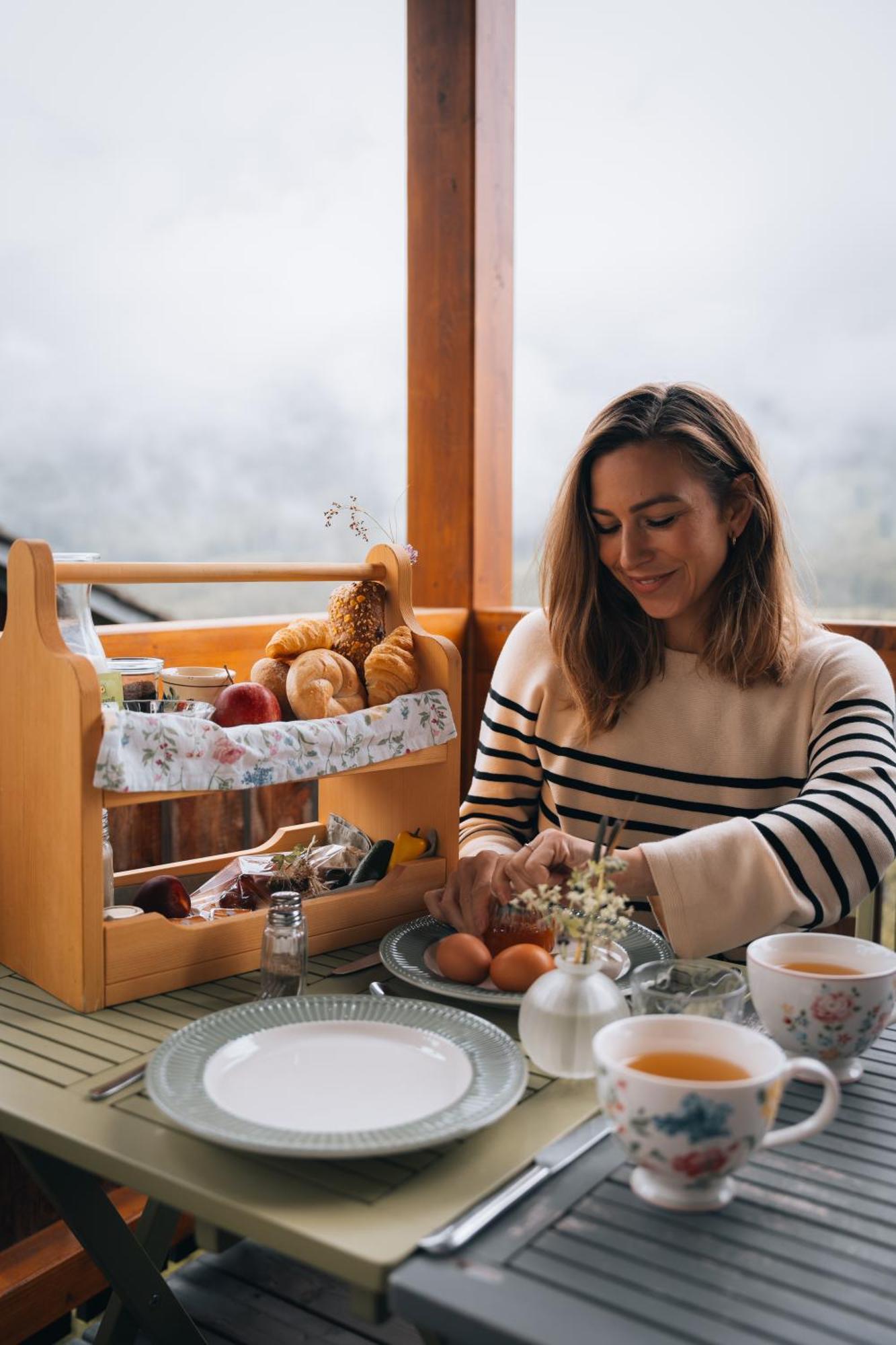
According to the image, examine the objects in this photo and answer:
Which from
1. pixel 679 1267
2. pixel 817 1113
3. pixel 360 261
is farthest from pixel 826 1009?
pixel 360 261

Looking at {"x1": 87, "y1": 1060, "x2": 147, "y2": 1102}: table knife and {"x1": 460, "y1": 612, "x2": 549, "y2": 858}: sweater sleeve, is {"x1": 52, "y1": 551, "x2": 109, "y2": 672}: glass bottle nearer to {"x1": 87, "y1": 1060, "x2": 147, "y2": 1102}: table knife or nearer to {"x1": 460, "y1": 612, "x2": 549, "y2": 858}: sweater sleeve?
{"x1": 87, "y1": 1060, "x2": 147, "y2": 1102}: table knife

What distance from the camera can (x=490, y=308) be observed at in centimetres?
263

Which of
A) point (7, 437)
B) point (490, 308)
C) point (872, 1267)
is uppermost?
point (490, 308)

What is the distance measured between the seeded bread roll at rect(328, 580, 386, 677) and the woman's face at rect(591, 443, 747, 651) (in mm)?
388

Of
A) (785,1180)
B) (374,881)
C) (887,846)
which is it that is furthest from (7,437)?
(785,1180)

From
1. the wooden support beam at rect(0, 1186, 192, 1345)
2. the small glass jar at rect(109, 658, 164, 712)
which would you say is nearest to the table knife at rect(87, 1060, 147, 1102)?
the small glass jar at rect(109, 658, 164, 712)

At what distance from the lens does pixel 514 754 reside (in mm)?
1895

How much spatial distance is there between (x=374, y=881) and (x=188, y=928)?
288 mm

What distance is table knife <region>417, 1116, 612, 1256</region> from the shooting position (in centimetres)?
77

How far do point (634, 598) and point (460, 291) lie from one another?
1.09m

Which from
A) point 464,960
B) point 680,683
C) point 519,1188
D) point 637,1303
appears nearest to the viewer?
point 637,1303

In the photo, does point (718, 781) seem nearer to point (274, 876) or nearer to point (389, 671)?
point (389, 671)

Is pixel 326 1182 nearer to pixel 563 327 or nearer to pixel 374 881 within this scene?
pixel 374 881

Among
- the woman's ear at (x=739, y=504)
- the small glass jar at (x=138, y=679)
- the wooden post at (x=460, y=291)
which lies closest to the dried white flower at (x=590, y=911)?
the small glass jar at (x=138, y=679)
